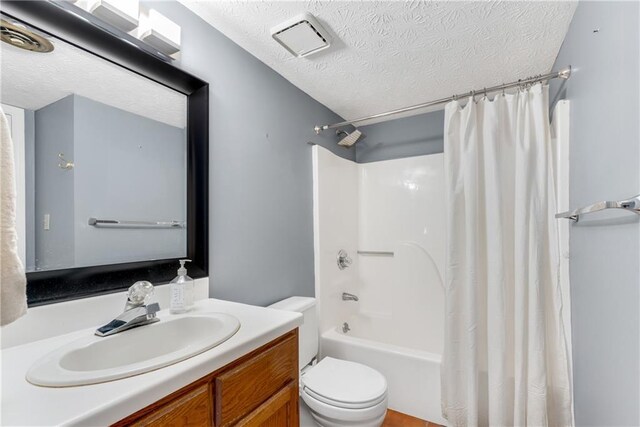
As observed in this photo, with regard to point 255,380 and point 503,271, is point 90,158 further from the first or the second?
point 503,271

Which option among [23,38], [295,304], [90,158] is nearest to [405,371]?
[295,304]

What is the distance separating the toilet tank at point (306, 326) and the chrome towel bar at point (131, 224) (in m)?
0.75

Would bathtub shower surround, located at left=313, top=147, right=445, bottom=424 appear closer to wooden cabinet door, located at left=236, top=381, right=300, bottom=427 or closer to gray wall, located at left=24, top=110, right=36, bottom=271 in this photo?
wooden cabinet door, located at left=236, top=381, right=300, bottom=427

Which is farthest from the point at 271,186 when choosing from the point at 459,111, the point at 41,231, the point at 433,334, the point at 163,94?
the point at 433,334

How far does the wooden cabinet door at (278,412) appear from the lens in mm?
896

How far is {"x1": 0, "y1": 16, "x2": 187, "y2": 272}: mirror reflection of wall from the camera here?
876mm

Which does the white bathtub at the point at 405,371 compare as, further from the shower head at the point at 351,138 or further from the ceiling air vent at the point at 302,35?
the ceiling air vent at the point at 302,35

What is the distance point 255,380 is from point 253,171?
1.06 meters

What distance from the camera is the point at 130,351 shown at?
937 millimetres

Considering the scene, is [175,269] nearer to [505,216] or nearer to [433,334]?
[505,216]

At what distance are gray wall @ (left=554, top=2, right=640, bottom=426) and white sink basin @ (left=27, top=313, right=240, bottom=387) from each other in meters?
1.19

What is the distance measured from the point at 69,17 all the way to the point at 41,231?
66cm

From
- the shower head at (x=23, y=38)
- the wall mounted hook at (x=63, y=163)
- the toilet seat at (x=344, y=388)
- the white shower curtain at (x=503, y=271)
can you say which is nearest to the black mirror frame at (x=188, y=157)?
the shower head at (x=23, y=38)

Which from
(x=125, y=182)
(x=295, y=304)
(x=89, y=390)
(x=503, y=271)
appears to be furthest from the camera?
(x=295, y=304)
